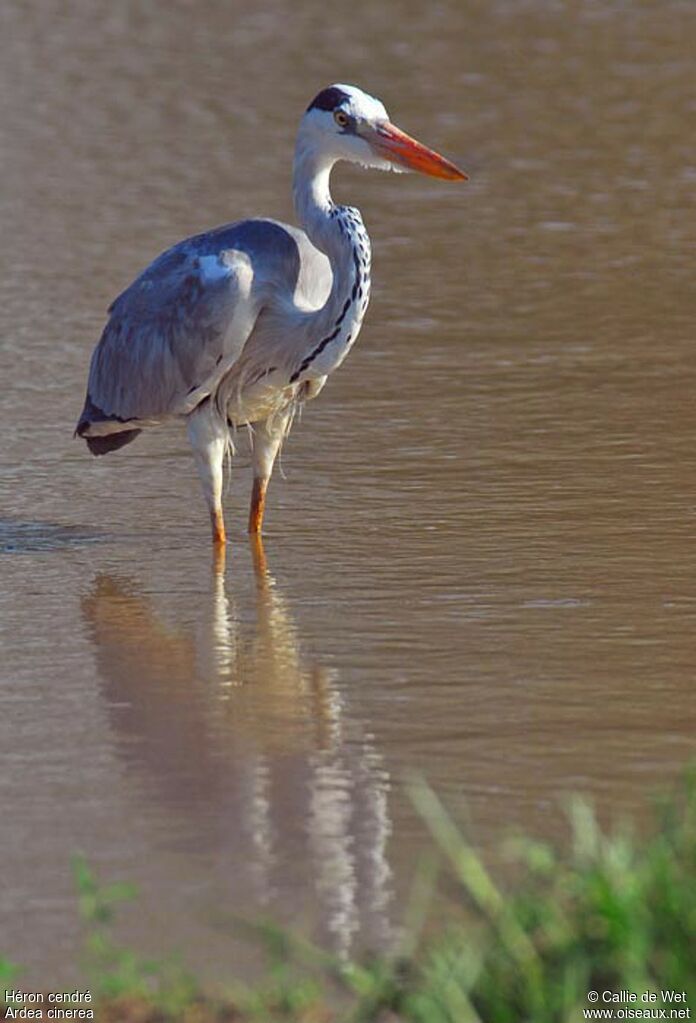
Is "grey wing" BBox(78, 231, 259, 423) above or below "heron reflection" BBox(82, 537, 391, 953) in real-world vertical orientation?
above

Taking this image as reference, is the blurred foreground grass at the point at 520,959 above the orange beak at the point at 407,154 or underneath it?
underneath

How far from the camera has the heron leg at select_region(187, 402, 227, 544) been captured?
7.26 metres

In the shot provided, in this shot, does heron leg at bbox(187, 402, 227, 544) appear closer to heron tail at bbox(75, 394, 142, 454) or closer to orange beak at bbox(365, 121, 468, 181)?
heron tail at bbox(75, 394, 142, 454)

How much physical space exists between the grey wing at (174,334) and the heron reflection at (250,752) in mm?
773

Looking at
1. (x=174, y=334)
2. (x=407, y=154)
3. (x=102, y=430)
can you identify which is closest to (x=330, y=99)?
(x=407, y=154)

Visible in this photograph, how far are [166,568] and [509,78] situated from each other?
913 cm

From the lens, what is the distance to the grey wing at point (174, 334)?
7180 mm

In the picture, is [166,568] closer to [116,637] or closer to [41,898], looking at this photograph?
[116,637]

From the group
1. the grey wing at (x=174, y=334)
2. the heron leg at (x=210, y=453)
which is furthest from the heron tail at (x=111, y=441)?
the heron leg at (x=210, y=453)

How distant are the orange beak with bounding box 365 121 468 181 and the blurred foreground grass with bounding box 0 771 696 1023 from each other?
3.87 meters

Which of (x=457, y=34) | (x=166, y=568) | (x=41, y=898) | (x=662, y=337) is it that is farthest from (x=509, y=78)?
(x=41, y=898)

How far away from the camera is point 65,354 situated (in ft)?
31.2

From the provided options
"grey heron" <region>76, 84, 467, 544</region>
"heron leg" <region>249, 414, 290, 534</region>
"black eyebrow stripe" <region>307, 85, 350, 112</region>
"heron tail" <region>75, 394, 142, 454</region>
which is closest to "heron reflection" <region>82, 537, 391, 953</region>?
"heron leg" <region>249, 414, 290, 534</region>

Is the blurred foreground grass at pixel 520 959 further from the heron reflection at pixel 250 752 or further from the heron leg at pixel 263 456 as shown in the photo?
the heron leg at pixel 263 456
